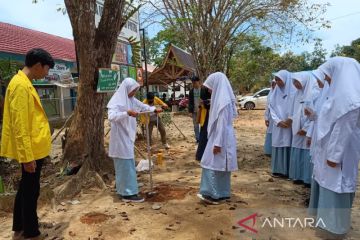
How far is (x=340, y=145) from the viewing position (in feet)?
11.9

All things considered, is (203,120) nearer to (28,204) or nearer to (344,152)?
(344,152)

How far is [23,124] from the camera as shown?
358cm

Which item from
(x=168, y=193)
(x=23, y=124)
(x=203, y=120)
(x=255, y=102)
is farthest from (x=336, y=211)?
(x=255, y=102)

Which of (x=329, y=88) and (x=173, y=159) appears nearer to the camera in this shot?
(x=329, y=88)

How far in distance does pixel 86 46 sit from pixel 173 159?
10.9ft

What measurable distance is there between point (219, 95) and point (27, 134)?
237 cm

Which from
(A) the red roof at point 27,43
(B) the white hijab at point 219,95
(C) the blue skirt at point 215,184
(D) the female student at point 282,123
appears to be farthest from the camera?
(A) the red roof at point 27,43

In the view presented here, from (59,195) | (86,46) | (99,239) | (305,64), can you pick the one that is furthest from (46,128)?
(305,64)

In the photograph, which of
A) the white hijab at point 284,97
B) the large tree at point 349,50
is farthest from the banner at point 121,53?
the large tree at point 349,50

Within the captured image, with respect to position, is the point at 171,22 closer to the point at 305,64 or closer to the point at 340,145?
the point at 340,145

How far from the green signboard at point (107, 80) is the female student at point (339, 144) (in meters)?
3.53

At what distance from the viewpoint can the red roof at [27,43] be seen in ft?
50.8

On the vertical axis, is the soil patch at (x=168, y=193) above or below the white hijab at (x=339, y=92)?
below

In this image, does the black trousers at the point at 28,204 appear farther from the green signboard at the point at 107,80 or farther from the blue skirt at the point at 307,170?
the blue skirt at the point at 307,170
